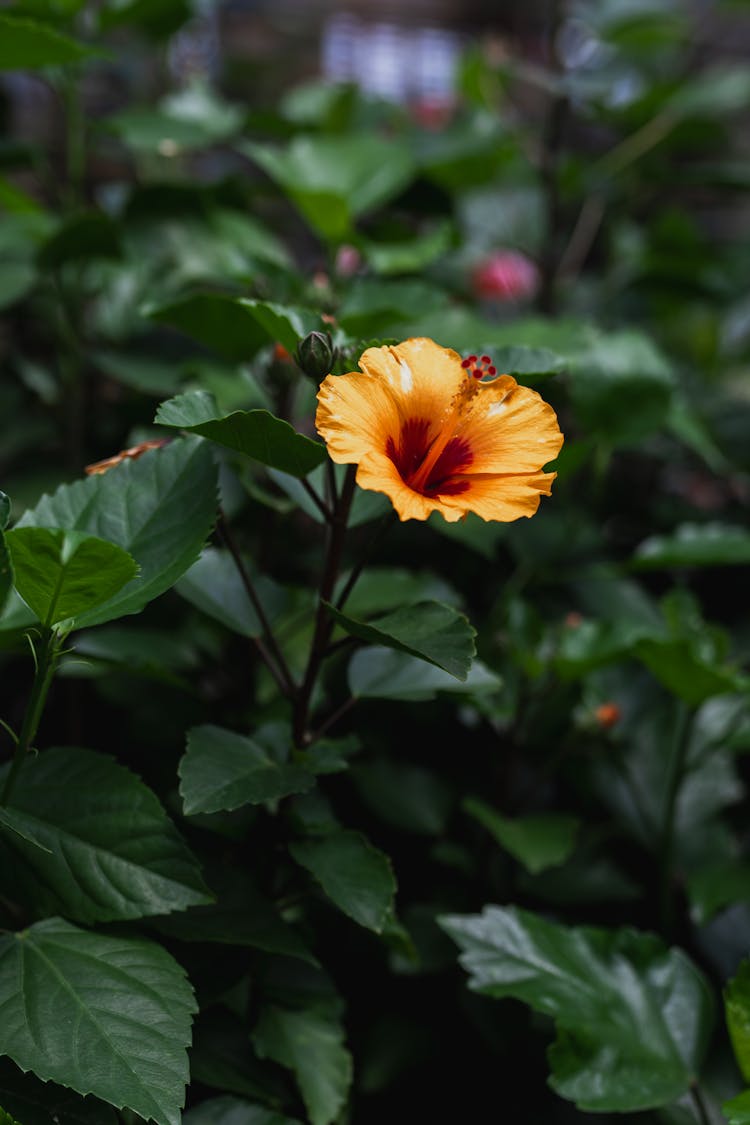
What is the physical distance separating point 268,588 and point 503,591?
467mm

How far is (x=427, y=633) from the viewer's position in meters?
0.67

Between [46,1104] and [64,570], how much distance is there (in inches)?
13.2

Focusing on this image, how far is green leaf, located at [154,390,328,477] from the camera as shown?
0.63 meters

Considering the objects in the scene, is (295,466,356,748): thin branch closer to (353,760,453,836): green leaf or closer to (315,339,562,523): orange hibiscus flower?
(315,339,562,523): orange hibiscus flower

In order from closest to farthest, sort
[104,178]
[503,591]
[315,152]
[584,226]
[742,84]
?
[503,591] < [315,152] < [742,84] < [584,226] < [104,178]

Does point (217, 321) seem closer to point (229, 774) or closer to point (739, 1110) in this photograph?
point (229, 774)

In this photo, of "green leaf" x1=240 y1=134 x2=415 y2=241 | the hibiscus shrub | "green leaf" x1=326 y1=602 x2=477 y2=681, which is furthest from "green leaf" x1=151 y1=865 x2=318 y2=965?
"green leaf" x1=240 y1=134 x2=415 y2=241

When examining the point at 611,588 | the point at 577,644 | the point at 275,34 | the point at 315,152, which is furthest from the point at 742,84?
the point at 275,34

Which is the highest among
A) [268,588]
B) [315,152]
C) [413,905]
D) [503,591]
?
[315,152]

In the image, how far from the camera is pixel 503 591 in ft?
4.09

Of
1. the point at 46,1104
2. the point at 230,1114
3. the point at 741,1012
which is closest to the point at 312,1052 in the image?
the point at 230,1114

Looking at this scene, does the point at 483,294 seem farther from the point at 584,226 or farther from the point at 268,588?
the point at 268,588

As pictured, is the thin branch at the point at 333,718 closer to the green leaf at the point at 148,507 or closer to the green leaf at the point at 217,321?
the green leaf at the point at 148,507

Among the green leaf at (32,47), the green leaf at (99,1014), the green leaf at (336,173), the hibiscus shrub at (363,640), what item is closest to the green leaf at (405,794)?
the hibiscus shrub at (363,640)
